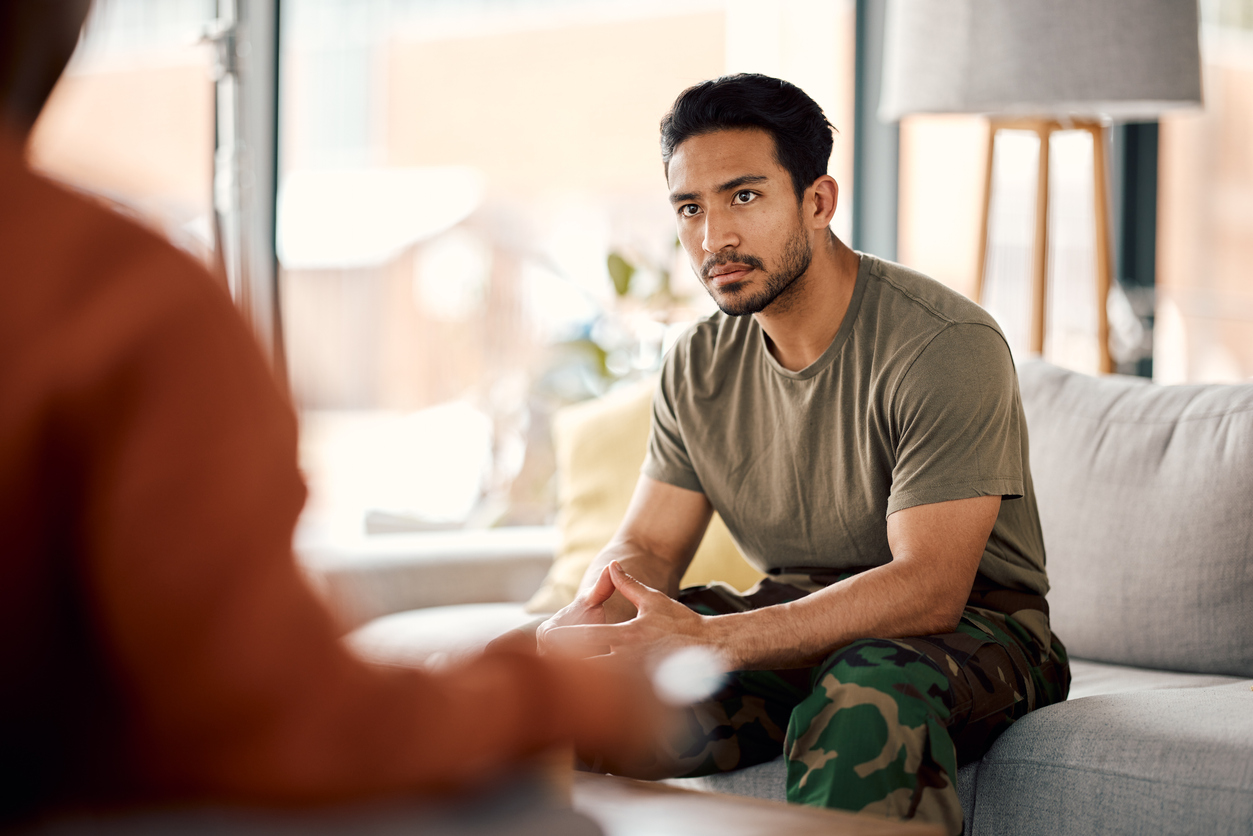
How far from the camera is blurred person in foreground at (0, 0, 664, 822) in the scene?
0.38 metres

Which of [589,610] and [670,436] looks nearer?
[589,610]

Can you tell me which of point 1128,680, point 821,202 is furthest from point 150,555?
point 1128,680

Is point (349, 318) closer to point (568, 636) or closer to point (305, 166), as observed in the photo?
point (305, 166)

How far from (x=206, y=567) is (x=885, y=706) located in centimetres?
95

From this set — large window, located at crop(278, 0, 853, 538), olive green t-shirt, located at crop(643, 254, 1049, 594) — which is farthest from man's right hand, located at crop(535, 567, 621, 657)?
large window, located at crop(278, 0, 853, 538)

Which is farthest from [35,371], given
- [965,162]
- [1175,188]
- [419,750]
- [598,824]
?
[1175,188]

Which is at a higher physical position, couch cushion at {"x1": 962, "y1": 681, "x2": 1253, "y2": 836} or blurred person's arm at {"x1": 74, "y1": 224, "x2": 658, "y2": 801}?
blurred person's arm at {"x1": 74, "y1": 224, "x2": 658, "y2": 801}

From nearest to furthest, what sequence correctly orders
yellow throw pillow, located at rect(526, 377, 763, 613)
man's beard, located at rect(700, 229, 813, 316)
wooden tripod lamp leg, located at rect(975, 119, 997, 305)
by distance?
man's beard, located at rect(700, 229, 813, 316) → yellow throw pillow, located at rect(526, 377, 763, 613) → wooden tripod lamp leg, located at rect(975, 119, 997, 305)

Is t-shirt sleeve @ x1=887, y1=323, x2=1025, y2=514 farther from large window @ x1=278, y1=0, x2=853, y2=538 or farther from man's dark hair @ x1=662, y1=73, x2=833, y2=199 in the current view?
large window @ x1=278, y1=0, x2=853, y2=538

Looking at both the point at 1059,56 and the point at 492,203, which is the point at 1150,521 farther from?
the point at 492,203

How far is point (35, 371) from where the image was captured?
37 centimetres

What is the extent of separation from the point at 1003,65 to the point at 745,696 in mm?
1414

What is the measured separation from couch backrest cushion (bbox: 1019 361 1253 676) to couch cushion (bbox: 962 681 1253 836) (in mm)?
281

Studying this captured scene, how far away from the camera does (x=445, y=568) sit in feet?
7.03
